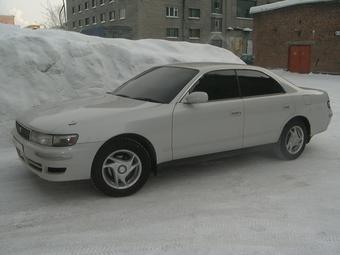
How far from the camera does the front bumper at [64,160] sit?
→ 453cm

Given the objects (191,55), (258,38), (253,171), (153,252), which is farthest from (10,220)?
(258,38)

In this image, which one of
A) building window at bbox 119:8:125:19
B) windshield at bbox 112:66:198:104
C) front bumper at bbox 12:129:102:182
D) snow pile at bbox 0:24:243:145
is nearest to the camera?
front bumper at bbox 12:129:102:182

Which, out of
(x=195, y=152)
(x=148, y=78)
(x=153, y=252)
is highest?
(x=148, y=78)

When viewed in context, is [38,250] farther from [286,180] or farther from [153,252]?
[286,180]

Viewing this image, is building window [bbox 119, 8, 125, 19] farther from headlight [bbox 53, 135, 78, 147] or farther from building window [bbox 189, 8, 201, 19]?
headlight [bbox 53, 135, 78, 147]

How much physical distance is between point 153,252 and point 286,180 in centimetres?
254

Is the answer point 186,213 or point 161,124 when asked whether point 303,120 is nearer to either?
point 161,124

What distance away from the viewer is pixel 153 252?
12.0 ft

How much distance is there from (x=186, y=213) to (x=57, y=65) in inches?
228

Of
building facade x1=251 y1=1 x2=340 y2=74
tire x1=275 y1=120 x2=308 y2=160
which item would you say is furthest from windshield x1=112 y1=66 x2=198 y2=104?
building facade x1=251 y1=1 x2=340 y2=74

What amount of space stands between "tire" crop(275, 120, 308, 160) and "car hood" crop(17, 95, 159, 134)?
218cm

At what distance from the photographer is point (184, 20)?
61.8 m

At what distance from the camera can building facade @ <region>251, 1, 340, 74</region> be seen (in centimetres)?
2702

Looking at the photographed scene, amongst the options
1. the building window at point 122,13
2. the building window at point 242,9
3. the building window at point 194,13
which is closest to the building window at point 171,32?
the building window at point 194,13
